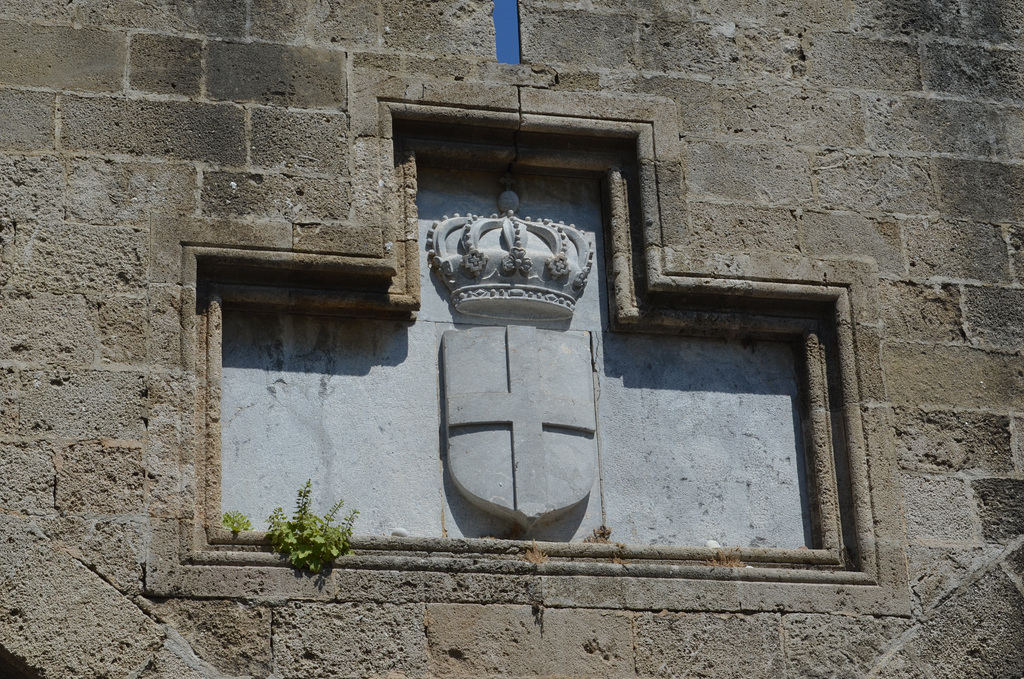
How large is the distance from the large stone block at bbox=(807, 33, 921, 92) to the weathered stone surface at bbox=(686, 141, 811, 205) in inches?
17.4

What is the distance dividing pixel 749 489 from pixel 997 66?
7.25 feet

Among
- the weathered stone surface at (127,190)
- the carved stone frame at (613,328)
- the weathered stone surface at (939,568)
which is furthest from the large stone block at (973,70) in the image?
the weathered stone surface at (127,190)

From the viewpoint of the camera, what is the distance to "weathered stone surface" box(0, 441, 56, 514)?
6.04 metres

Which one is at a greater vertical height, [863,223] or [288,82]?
[288,82]

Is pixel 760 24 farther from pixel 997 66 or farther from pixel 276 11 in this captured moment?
pixel 276 11

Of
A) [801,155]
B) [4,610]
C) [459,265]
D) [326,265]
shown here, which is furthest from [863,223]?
[4,610]

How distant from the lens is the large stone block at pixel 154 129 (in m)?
6.68

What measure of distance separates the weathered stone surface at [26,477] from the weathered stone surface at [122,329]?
0.40m

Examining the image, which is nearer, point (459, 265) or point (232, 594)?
point (232, 594)

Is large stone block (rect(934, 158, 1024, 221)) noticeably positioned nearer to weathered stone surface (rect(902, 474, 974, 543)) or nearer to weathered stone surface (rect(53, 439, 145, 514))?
weathered stone surface (rect(902, 474, 974, 543))

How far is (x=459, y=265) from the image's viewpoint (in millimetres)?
6941

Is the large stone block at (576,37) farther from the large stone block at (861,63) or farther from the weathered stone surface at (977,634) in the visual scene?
the weathered stone surface at (977,634)

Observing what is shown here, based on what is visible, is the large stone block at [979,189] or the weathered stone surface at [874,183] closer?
the weathered stone surface at [874,183]

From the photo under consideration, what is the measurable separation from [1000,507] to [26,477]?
3.45 m
